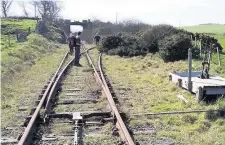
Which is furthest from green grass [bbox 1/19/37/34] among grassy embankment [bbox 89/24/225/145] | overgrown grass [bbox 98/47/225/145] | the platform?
the platform

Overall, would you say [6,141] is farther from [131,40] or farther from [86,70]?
[131,40]

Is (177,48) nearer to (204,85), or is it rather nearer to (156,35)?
(156,35)

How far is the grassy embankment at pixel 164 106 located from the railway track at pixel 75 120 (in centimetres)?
42

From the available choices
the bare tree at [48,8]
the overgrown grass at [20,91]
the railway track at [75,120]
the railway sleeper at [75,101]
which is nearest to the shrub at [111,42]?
the overgrown grass at [20,91]

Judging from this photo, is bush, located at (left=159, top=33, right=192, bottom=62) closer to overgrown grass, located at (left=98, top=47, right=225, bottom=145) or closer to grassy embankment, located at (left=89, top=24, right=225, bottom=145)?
overgrown grass, located at (left=98, top=47, right=225, bottom=145)

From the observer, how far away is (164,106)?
29.2ft

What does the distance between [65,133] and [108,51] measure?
64.2 ft

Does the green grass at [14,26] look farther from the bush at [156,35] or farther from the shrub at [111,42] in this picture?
the bush at [156,35]

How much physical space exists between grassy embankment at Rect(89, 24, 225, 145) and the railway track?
0.42 metres

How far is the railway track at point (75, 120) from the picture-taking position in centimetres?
637

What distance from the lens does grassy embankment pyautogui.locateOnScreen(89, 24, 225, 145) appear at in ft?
21.6

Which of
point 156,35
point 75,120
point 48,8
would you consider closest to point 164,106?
point 75,120

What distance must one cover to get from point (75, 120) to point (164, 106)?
2502mm

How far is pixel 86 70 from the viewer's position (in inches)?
630
